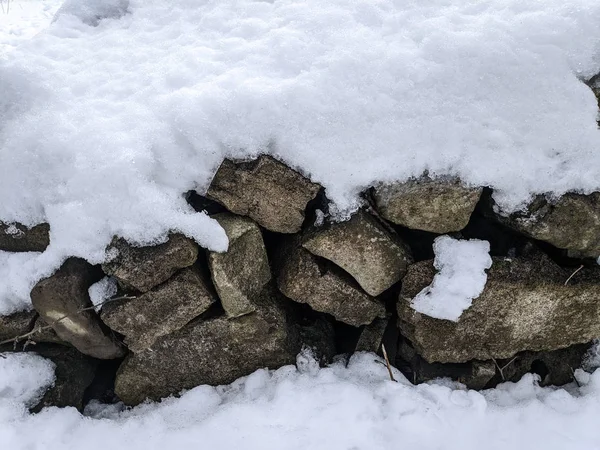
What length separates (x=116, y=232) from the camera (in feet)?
7.32

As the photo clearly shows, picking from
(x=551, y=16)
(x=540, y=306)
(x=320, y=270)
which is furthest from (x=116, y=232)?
(x=551, y=16)

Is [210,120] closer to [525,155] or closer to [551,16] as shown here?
[525,155]

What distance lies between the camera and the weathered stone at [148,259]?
2250 millimetres

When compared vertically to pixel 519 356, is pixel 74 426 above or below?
below

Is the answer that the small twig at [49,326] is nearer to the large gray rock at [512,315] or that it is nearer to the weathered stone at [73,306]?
the weathered stone at [73,306]

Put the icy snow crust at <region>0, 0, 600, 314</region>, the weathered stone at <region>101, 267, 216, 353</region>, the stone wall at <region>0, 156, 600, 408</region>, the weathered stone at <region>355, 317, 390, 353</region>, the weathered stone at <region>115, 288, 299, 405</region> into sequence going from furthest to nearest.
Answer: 1. the weathered stone at <region>355, 317, 390, 353</region>
2. the weathered stone at <region>115, 288, 299, 405</region>
3. the weathered stone at <region>101, 267, 216, 353</region>
4. the stone wall at <region>0, 156, 600, 408</region>
5. the icy snow crust at <region>0, 0, 600, 314</region>

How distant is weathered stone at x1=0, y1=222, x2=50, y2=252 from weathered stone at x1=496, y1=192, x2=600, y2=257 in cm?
225

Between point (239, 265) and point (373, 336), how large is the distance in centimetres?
87

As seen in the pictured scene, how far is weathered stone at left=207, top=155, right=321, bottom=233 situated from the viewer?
221 cm

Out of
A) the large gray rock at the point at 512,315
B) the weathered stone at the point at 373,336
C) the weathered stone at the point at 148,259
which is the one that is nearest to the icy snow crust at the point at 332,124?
the weathered stone at the point at 148,259

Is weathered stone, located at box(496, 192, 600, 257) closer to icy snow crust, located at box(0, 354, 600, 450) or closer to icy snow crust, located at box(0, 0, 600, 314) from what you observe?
icy snow crust, located at box(0, 0, 600, 314)

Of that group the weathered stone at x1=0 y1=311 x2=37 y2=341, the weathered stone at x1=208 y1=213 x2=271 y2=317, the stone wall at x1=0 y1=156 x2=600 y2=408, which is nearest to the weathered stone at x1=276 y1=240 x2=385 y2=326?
the stone wall at x1=0 y1=156 x2=600 y2=408

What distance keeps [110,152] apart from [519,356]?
2348 millimetres

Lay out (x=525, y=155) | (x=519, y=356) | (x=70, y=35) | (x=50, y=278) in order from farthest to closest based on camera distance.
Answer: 1. (x=70, y=35)
2. (x=519, y=356)
3. (x=50, y=278)
4. (x=525, y=155)
